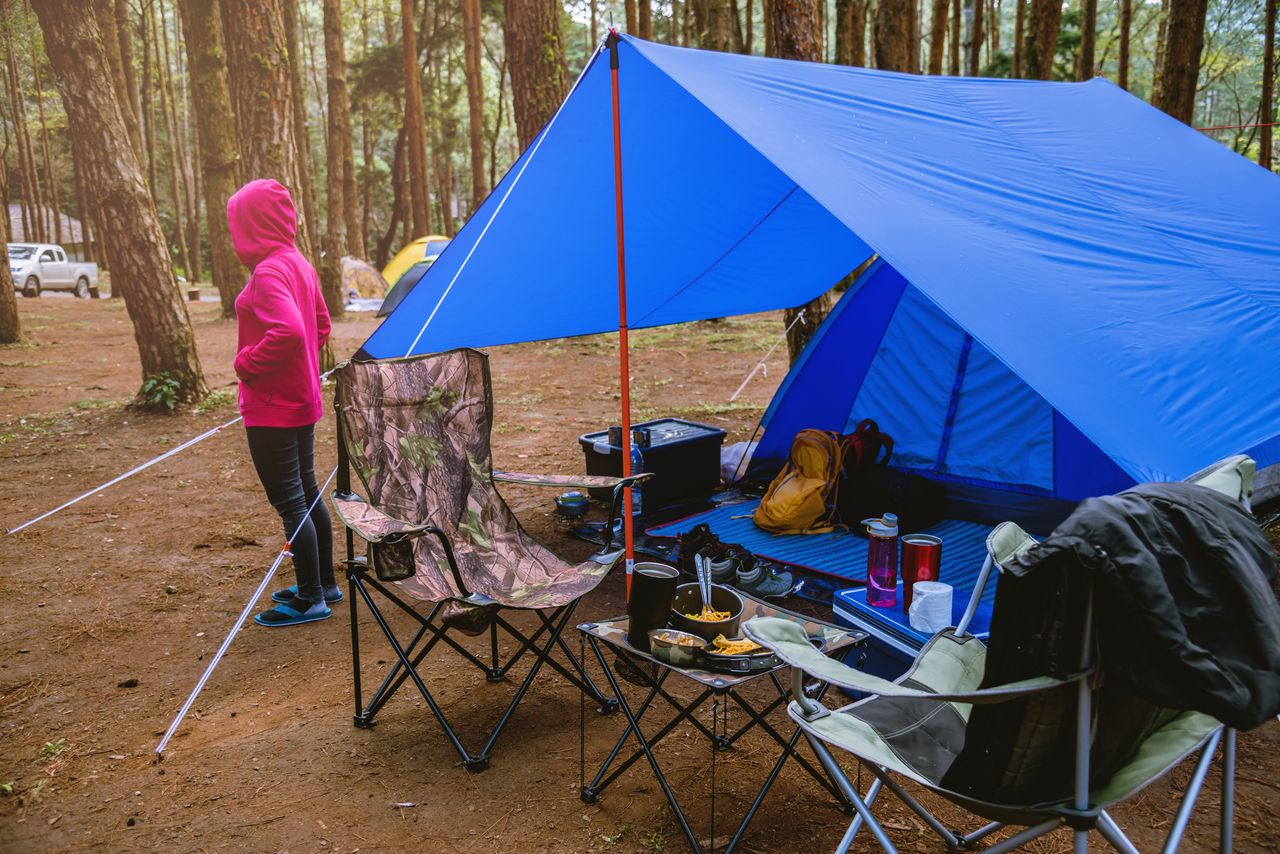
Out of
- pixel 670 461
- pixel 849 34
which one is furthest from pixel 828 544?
pixel 849 34

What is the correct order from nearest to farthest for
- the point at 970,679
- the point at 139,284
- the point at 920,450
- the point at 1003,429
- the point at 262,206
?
the point at 970,679 → the point at 262,206 → the point at 1003,429 → the point at 920,450 → the point at 139,284

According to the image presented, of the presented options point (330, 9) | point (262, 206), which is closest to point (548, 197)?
point (262, 206)

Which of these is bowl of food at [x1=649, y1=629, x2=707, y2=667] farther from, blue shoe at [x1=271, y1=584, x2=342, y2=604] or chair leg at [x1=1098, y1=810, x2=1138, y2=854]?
blue shoe at [x1=271, y1=584, x2=342, y2=604]

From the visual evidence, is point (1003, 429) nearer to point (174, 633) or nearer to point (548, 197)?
point (548, 197)

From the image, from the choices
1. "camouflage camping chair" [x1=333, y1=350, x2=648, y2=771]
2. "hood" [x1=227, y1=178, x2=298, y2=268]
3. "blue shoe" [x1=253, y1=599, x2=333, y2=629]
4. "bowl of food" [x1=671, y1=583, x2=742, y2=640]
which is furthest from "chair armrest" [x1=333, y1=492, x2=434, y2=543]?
"hood" [x1=227, y1=178, x2=298, y2=268]

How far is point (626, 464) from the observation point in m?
3.24

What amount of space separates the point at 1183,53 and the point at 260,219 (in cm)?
637

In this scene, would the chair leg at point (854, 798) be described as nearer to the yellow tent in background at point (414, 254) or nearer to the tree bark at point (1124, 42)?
the tree bark at point (1124, 42)

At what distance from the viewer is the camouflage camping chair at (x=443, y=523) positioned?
2.53 metres

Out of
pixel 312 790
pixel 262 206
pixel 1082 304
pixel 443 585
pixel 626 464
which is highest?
pixel 262 206

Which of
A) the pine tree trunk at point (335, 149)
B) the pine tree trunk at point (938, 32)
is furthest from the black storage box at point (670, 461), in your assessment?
the pine tree trunk at point (335, 149)

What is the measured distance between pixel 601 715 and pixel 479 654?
0.61m

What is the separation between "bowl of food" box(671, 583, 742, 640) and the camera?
2.17m

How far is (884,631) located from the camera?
8.57 ft
